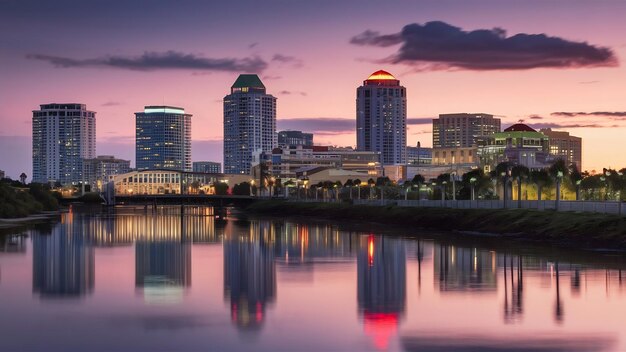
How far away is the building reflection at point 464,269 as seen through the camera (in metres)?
43.2

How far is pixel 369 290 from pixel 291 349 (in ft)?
50.7

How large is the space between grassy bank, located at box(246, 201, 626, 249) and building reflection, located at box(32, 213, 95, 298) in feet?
117

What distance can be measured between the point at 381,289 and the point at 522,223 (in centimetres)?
4344

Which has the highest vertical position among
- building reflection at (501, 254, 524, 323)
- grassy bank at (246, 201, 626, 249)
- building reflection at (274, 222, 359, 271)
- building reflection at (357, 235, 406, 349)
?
grassy bank at (246, 201, 626, 249)

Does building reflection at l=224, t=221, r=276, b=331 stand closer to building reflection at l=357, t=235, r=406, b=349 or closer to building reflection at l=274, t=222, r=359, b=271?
building reflection at l=274, t=222, r=359, b=271

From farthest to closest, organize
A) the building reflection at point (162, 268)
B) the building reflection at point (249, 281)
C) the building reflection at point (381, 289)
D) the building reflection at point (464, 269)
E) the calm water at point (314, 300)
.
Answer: the building reflection at point (464, 269), the building reflection at point (162, 268), the building reflection at point (249, 281), the building reflection at point (381, 289), the calm water at point (314, 300)

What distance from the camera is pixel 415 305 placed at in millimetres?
36406

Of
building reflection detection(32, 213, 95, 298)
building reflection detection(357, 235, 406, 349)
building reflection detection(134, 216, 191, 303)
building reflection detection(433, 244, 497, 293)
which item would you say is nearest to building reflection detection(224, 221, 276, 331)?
building reflection detection(134, 216, 191, 303)

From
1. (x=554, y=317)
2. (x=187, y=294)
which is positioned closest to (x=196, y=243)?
(x=187, y=294)

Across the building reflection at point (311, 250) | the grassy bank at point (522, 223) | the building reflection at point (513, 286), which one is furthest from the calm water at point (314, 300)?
the grassy bank at point (522, 223)

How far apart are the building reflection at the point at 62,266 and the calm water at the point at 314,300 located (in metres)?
0.18

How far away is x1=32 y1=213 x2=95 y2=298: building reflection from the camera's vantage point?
43438mm

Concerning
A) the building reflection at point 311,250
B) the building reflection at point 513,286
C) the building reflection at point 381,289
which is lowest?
the building reflection at point 311,250

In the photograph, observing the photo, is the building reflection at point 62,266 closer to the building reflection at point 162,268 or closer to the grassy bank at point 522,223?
the building reflection at point 162,268
